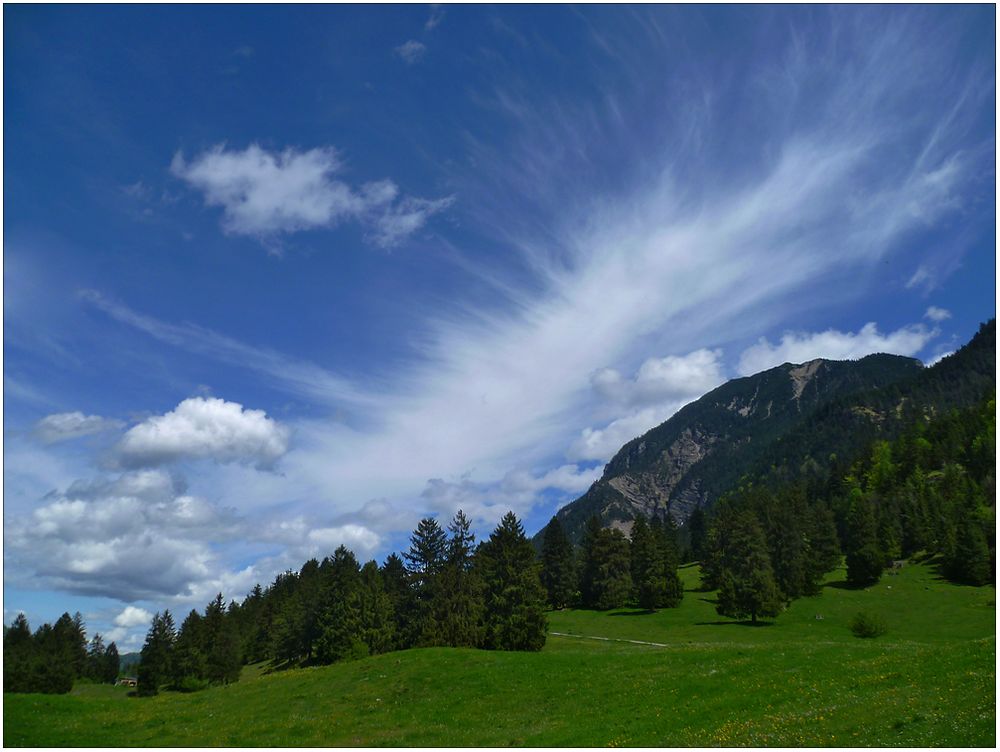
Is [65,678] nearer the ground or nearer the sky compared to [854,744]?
nearer the sky

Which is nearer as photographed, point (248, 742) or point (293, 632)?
point (248, 742)

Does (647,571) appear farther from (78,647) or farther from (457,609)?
(78,647)

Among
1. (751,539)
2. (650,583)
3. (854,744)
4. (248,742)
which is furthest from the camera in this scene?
(650,583)

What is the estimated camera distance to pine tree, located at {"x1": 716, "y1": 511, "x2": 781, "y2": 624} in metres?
83.2

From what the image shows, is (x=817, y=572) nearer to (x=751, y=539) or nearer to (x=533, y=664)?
(x=751, y=539)

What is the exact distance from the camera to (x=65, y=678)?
348ft

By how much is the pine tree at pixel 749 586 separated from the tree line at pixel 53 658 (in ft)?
337

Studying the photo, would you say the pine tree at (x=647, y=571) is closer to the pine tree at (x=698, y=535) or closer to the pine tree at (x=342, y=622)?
the pine tree at (x=342, y=622)

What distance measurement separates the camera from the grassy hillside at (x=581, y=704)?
2283cm

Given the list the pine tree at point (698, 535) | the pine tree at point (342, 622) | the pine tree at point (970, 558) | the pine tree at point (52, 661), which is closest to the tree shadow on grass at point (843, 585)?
the pine tree at point (970, 558)

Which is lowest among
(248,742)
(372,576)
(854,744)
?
(854,744)

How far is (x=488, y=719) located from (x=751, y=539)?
66.9 metres

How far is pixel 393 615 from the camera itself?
311ft

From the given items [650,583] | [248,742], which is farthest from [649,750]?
[650,583]
